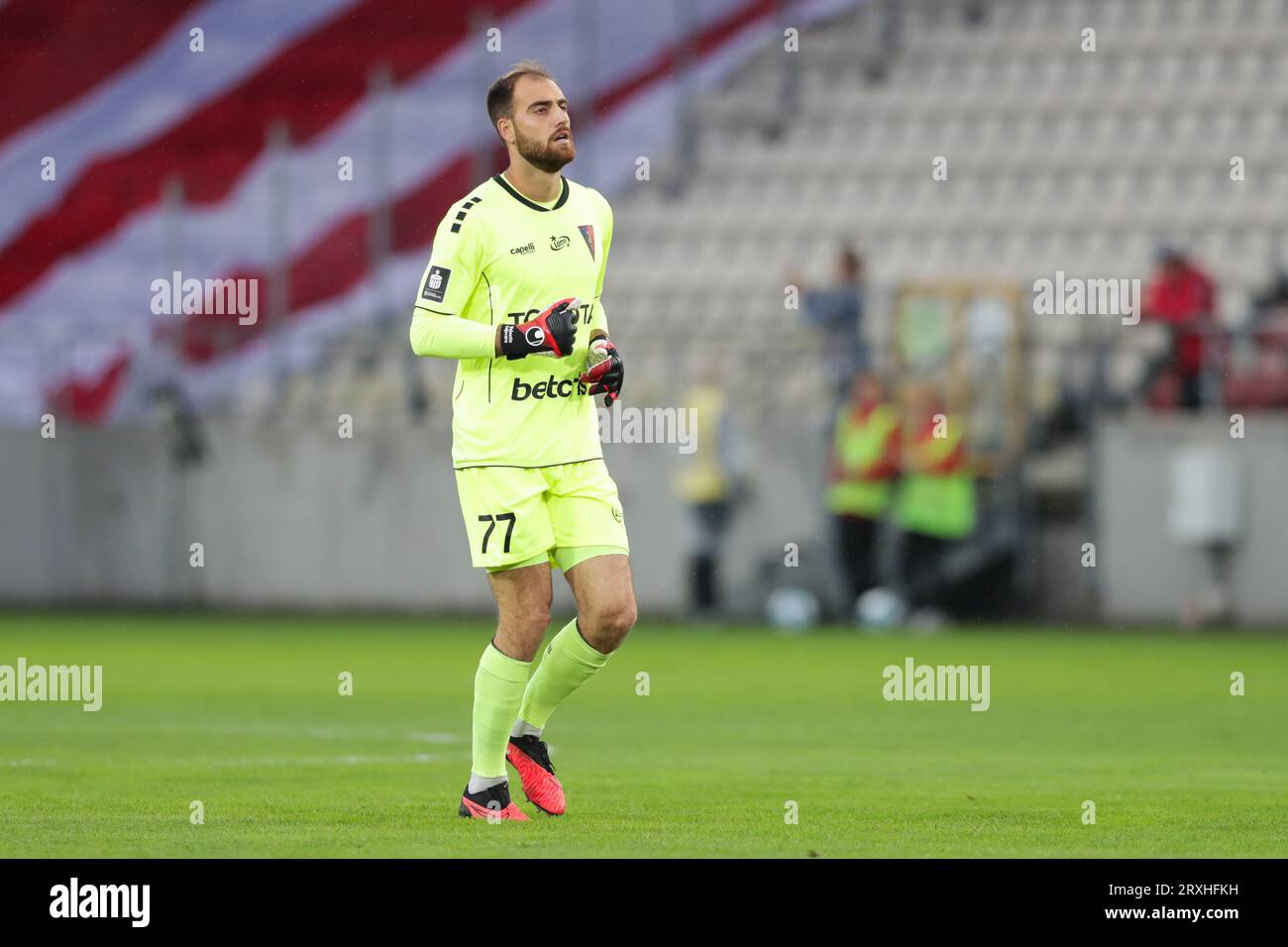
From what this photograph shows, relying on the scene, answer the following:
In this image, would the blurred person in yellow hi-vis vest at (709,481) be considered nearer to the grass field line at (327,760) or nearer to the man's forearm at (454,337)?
the grass field line at (327,760)

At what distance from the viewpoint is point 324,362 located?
23.0m

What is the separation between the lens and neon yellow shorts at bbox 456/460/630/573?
25.9 feet

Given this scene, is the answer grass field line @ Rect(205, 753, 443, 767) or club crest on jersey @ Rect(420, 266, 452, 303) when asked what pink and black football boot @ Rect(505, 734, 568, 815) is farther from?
grass field line @ Rect(205, 753, 443, 767)

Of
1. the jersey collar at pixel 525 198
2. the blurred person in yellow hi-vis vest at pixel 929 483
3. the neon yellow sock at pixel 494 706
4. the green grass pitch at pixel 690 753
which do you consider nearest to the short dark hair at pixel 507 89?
the jersey collar at pixel 525 198

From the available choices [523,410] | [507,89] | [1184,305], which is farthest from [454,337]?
[1184,305]

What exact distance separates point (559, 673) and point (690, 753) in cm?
255

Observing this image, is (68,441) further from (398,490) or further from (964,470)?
(964,470)

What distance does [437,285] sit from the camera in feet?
26.0

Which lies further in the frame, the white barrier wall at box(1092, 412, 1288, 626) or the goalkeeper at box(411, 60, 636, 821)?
the white barrier wall at box(1092, 412, 1288, 626)

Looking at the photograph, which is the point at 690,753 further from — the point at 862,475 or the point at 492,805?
the point at 862,475

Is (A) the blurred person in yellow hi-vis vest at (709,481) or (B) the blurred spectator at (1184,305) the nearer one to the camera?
(B) the blurred spectator at (1184,305)

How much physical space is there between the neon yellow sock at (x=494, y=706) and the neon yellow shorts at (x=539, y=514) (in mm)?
328

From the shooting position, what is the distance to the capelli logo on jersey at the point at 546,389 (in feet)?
26.1

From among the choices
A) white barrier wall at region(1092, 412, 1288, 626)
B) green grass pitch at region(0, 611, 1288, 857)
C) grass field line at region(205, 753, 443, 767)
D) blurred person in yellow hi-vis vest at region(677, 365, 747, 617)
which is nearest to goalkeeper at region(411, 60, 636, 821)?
green grass pitch at region(0, 611, 1288, 857)
